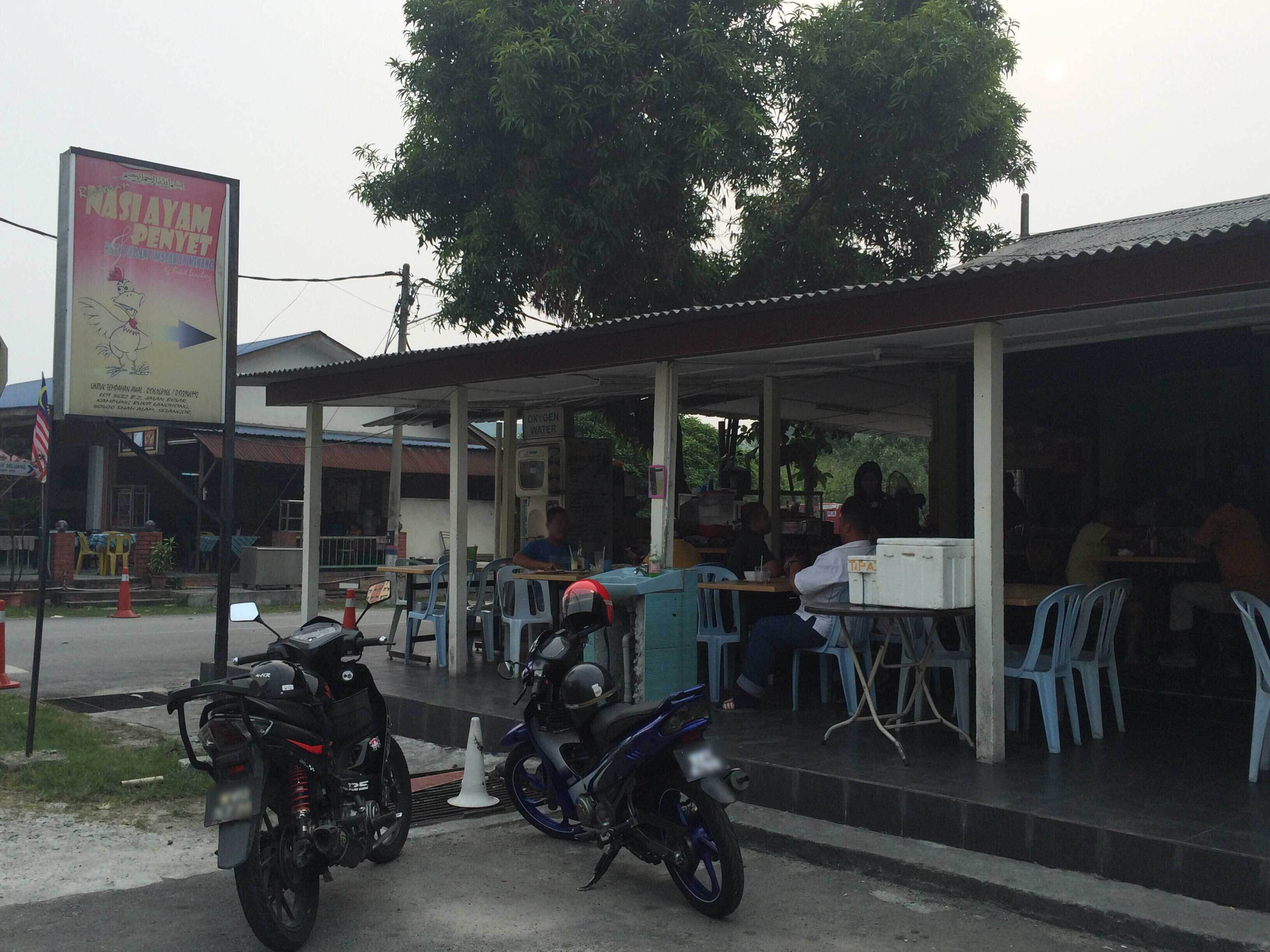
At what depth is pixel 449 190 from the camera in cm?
1551

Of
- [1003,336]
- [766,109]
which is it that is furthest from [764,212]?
[1003,336]

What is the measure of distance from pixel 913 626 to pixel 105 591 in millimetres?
16286

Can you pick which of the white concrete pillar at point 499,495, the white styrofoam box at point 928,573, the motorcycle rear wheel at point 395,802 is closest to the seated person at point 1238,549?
the white styrofoam box at point 928,573

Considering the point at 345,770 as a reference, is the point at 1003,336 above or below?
above

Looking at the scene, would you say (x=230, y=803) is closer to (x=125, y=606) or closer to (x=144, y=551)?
(x=125, y=606)

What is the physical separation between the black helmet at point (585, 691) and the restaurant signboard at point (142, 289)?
3665mm

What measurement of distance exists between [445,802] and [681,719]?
7.24 ft

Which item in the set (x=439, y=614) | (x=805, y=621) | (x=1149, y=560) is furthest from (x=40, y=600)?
(x=1149, y=560)

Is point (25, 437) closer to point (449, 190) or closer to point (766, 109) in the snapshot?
point (449, 190)

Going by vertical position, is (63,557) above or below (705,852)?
above

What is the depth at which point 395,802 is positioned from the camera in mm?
4996

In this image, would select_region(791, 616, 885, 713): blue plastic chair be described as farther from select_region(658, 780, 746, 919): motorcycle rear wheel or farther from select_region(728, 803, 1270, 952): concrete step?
select_region(658, 780, 746, 919): motorcycle rear wheel

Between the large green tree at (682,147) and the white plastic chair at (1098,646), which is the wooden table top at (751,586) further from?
the large green tree at (682,147)

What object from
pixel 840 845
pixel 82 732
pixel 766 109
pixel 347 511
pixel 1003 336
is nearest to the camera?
pixel 840 845
